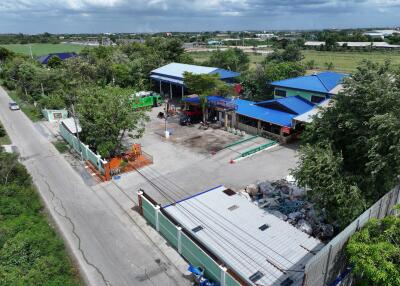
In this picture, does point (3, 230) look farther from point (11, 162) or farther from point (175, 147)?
point (175, 147)

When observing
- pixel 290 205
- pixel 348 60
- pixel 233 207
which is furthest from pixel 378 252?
pixel 348 60

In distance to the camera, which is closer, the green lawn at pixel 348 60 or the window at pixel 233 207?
the window at pixel 233 207

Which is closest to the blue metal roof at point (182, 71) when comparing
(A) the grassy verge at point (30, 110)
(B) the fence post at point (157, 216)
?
(A) the grassy verge at point (30, 110)

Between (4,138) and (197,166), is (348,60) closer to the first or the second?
(197,166)

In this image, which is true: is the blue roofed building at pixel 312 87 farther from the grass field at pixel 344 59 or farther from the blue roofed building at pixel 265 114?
the grass field at pixel 344 59

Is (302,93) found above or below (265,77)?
below

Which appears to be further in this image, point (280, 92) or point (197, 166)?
point (280, 92)
